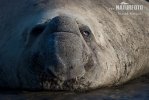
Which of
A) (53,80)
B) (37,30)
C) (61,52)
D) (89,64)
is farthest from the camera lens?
(37,30)

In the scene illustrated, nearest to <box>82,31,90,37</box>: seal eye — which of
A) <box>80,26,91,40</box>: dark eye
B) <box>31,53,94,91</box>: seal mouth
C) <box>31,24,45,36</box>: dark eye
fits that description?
<box>80,26,91,40</box>: dark eye

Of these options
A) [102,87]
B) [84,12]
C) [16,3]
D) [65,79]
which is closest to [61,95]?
[65,79]

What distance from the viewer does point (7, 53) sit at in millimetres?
6281

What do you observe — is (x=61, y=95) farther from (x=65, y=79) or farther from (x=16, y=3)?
(x=16, y=3)

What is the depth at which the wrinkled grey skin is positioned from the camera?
18.6ft

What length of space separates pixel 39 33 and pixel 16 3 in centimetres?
109

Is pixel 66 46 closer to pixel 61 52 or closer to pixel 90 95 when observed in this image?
pixel 61 52

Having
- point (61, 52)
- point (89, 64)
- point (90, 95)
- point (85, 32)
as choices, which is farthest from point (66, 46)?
point (90, 95)

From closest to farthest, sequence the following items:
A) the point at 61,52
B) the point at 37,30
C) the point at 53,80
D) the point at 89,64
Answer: the point at 61,52
the point at 53,80
the point at 89,64
the point at 37,30

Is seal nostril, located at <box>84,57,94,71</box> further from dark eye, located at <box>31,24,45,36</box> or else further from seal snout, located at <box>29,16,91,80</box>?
dark eye, located at <box>31,24,45,36</box>

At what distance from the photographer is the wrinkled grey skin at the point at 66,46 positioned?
18.6 ft

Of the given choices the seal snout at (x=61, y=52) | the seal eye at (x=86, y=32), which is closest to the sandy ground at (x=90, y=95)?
the seal snout at (x=61, y=52)

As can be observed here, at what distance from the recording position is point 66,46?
5633 millimetres

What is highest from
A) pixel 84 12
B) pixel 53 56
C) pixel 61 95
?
pixel 84 12
